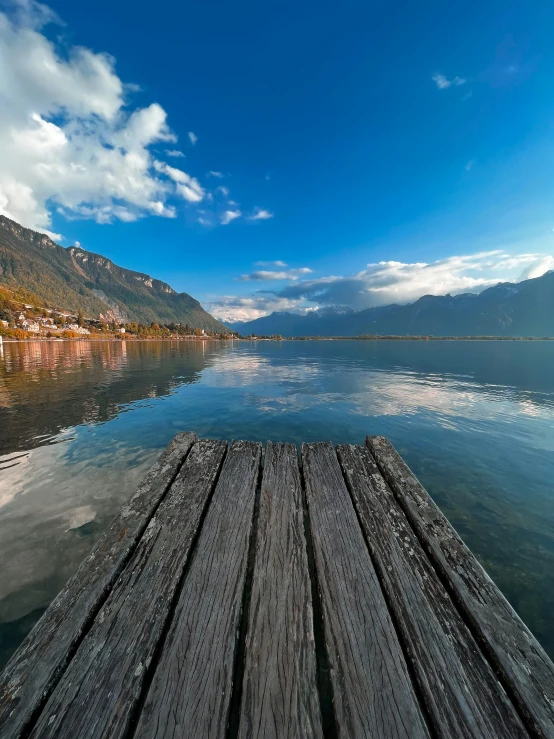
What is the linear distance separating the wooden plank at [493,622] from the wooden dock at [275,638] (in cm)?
1

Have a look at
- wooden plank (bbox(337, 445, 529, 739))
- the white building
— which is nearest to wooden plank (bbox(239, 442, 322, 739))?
wooden plank (bbox(337, 445, 529, 739))

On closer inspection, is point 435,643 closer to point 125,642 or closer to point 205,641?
point 205,641

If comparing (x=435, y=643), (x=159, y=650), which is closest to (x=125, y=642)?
(x=159, y=650)

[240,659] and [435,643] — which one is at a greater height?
[435,643]

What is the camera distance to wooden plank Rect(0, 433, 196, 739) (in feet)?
5.89

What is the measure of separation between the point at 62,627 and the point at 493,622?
136 inches

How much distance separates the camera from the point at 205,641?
2.20 m

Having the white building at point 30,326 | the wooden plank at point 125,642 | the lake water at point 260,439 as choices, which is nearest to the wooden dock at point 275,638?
the wooden plank at point 125,642

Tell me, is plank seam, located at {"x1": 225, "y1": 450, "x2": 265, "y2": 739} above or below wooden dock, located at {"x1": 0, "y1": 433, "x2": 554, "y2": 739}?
below

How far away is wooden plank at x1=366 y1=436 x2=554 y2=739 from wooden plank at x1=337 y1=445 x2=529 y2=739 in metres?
0.08

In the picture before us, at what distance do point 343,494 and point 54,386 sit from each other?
31.0 m

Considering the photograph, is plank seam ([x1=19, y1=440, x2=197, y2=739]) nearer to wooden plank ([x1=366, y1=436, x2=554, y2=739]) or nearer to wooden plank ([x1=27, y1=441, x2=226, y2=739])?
wooden plank ([x1=27, y1=441, x2=226, y2=739])

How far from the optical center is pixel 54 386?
2647 cm

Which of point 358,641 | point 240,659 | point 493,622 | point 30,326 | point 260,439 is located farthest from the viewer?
point 30,326
